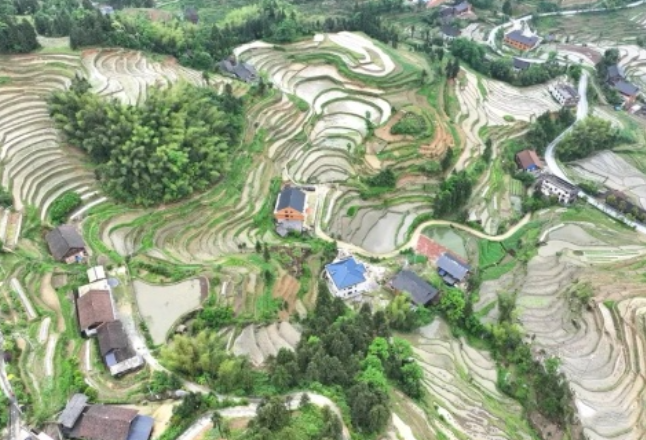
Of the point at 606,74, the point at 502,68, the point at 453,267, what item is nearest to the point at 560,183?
the point at 453,267

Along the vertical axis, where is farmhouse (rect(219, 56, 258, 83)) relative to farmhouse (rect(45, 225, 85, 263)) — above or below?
above

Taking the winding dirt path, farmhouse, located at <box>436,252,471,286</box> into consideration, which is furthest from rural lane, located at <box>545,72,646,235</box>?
farmhouse, located at <box>436,252,471,286</box>

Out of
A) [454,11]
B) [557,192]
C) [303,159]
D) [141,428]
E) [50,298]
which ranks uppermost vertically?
[454,11]

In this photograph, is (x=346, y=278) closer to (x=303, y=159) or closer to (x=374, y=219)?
(x=374, y=219)

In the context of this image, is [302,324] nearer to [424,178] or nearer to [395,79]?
[424,178]

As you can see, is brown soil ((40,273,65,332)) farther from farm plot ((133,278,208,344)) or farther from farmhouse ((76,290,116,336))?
farm plot ((133,278,208,344))

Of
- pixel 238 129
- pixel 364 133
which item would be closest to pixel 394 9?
pixel 364 133
